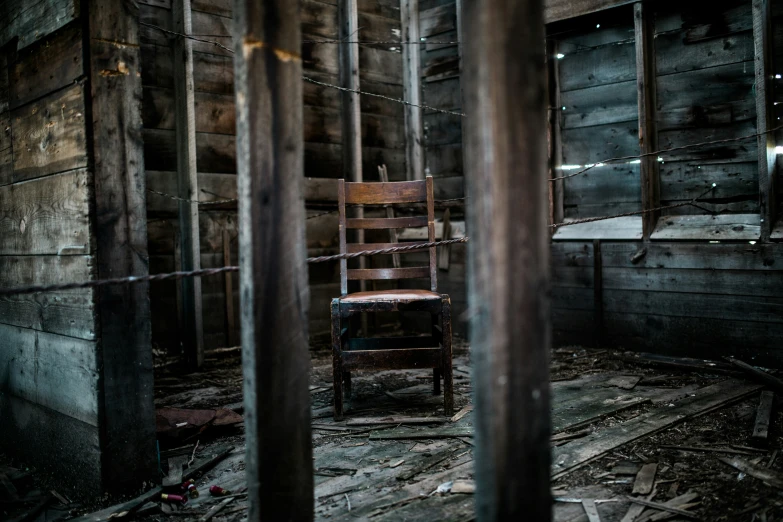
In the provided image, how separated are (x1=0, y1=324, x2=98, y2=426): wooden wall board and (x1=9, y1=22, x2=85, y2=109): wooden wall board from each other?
40.0 inches

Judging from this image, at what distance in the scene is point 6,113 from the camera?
2.90 metres

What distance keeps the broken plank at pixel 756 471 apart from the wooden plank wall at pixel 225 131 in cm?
342

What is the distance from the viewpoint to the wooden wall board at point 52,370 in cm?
229

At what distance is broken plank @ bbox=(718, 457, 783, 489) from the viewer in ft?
7.25

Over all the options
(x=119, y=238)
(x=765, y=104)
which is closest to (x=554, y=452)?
(x=119, y=238)

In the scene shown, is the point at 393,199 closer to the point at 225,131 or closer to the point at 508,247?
the point at 225,131

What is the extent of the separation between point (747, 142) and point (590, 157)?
3.56ft

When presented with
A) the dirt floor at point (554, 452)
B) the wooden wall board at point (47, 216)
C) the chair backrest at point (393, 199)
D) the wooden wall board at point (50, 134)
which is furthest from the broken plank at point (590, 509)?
the wooden wall board at point (50, 134)

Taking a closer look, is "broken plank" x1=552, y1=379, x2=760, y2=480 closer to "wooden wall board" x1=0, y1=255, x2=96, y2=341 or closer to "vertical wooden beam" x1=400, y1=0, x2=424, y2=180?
"wooden wall board" x1=0, y1=255, x2=96, y2=341

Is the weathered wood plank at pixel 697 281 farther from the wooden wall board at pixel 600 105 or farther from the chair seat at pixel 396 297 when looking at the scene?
the chair seat at pixel 396 297

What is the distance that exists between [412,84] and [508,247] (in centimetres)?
472

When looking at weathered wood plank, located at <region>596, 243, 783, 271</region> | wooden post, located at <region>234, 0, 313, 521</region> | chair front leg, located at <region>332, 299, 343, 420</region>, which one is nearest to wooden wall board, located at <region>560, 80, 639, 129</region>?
weathered wood plank, located at <region>596, 243, 783, 271</region>

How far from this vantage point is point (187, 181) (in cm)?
434

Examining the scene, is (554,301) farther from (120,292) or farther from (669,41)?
(120,292)
